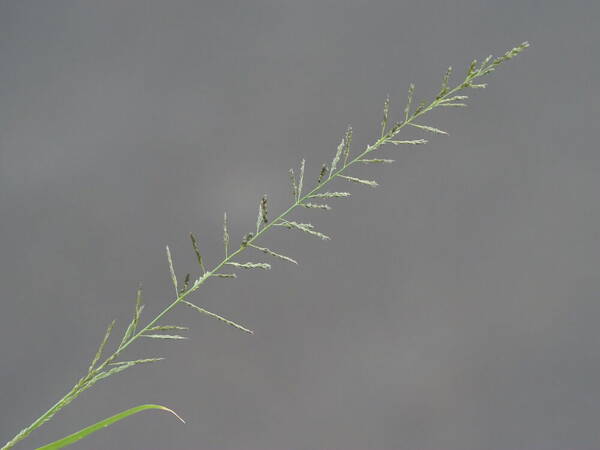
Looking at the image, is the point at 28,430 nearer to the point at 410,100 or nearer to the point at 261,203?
the point at 261,203

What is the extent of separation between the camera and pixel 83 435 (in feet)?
1.74

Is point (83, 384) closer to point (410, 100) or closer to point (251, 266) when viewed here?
point (251, 266)

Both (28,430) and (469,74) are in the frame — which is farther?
(469,74)

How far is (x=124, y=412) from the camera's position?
1.76 feet

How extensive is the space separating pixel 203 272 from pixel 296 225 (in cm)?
7

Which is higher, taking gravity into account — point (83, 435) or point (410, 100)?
point (410, 100)

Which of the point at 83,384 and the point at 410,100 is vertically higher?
the point at 410,100

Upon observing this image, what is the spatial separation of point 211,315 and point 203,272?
3 centimetres

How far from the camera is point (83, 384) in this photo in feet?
1.49

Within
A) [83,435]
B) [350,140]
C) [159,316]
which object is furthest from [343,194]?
[83,435]

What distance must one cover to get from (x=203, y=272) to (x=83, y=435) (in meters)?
0.16

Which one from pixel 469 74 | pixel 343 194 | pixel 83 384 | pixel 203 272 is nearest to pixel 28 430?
pixel 83 384

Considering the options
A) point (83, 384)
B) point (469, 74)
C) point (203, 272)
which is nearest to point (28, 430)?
point (83, 384)

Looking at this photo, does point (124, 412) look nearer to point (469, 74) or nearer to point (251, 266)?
point (251, 266)
